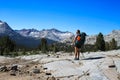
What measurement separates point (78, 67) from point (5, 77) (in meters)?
7.19

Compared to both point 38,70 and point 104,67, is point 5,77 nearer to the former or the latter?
point 38,70

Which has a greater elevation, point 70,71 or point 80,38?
point 80,38

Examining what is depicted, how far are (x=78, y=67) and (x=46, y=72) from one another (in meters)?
3.30

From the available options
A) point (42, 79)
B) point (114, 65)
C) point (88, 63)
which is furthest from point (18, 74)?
point (114, 65)

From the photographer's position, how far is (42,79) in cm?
2042

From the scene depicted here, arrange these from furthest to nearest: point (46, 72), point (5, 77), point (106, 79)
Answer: point (46, 72)
point (5, 77)
point (106, 79)

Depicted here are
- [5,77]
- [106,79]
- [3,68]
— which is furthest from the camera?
[3,68]

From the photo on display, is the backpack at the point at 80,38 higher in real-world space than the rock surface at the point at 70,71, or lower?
higher

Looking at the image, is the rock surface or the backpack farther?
the backpack

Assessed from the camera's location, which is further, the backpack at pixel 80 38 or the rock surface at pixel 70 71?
the backpack at pixel 80 38

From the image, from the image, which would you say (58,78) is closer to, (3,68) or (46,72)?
(46,72)

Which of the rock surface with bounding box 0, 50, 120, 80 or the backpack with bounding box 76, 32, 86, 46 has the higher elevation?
the backpack with bounding box 76, 32, 86, 46

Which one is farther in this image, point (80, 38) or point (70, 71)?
point (80, 38)

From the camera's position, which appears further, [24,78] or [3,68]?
[3,68]
